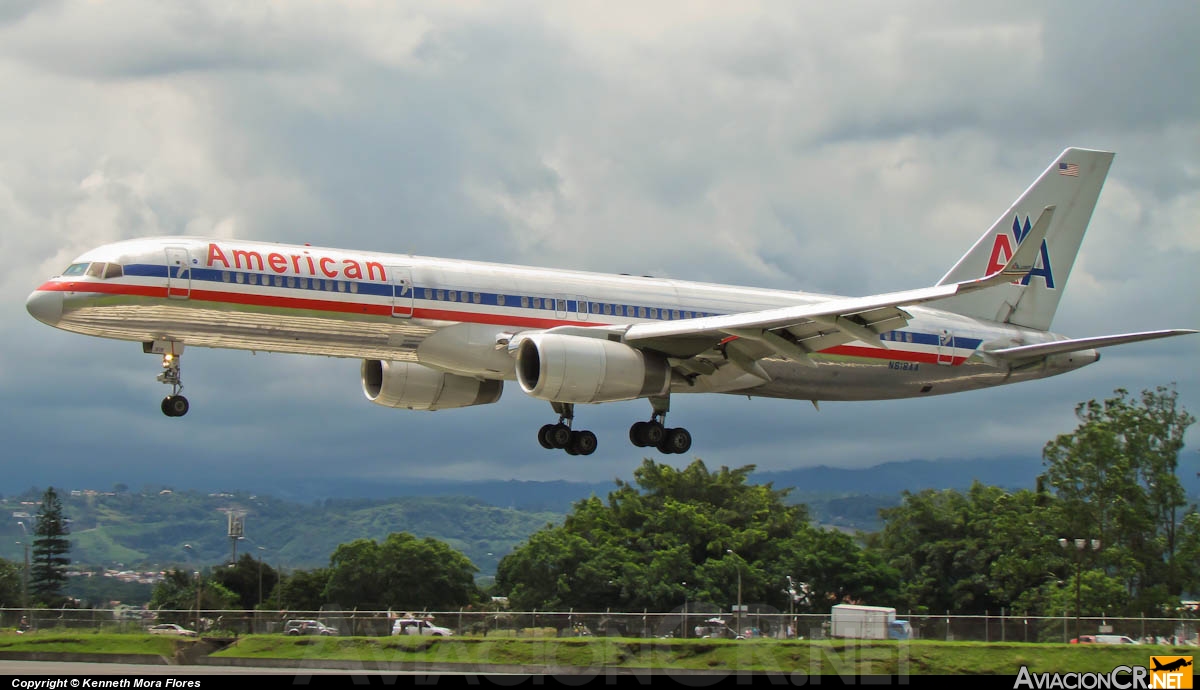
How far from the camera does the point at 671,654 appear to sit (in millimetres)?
39312

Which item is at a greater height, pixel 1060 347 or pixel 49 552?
pixel 1060 347

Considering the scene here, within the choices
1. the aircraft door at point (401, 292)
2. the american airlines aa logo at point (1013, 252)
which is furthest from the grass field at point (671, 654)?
the american airlines aa logo at point (1013, 252)

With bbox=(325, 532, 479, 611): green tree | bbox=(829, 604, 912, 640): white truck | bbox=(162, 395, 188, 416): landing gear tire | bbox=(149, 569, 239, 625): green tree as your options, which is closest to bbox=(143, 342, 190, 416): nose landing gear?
bbox=(162, 395, 188, 416): landing gear tire

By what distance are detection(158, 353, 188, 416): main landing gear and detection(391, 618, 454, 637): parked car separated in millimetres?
12013

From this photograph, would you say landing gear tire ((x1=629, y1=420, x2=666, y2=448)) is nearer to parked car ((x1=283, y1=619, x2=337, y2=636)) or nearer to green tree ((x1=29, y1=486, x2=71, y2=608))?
parked car ((x1=283, y1=619, x2=337, y2=636))

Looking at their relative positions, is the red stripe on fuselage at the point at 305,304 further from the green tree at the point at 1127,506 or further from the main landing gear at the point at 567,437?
the green tree at the point at 1127,506

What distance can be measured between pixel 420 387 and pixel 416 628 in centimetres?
945

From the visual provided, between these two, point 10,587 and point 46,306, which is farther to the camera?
point 10,587

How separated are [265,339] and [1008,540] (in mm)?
53194

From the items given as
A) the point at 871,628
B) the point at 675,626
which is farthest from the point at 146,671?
the point at 871,628

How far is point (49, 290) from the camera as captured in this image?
35.5 m

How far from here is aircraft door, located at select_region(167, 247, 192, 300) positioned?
116 ft

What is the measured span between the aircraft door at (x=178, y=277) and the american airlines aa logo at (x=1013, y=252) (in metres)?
27.4

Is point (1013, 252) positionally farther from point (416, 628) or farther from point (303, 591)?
point (303, 591)
